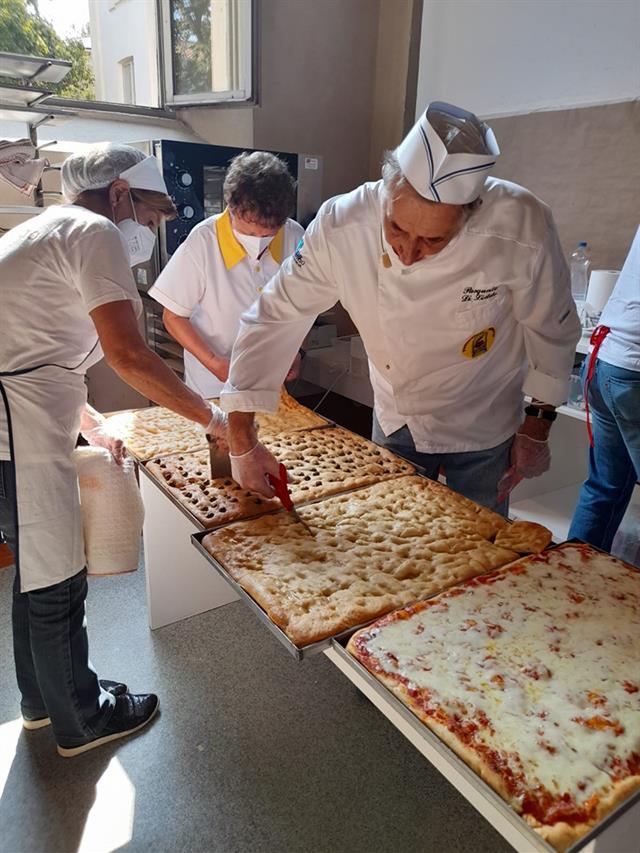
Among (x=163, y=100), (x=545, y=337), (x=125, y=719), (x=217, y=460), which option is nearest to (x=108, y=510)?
(x=217, y=460)

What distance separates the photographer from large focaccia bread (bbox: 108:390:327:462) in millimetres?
1572

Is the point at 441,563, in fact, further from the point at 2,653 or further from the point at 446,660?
the point at 2,653

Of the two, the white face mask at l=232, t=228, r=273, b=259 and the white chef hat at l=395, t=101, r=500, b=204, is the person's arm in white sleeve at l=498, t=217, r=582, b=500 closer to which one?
the white chef hat at l=395, t=101, r=500, b=204

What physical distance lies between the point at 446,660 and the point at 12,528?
101 centimetres

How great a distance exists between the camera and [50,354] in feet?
4.23

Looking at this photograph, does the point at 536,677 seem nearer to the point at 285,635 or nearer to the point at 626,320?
the point at 285,635

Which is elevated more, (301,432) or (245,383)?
(245,383)

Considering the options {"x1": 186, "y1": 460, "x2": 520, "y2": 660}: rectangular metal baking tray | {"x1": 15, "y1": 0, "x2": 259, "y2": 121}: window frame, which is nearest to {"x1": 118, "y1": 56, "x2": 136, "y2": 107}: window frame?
{"x1": 15, "y1": 0, "x2": 259, "y2": 121}: window frame

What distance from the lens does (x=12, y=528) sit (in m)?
1.36

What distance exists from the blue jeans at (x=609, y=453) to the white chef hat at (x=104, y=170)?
1348mm

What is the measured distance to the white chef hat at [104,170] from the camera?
4.42ft

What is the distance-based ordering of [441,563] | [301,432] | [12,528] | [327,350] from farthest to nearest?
1. [327,350]
2. [301,432]
3. [12,528]
4. [441,563]

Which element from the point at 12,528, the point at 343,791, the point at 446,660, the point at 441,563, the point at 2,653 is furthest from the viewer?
the point at 2,653

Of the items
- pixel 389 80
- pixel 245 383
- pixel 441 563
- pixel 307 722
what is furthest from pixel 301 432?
pixel 389 80
